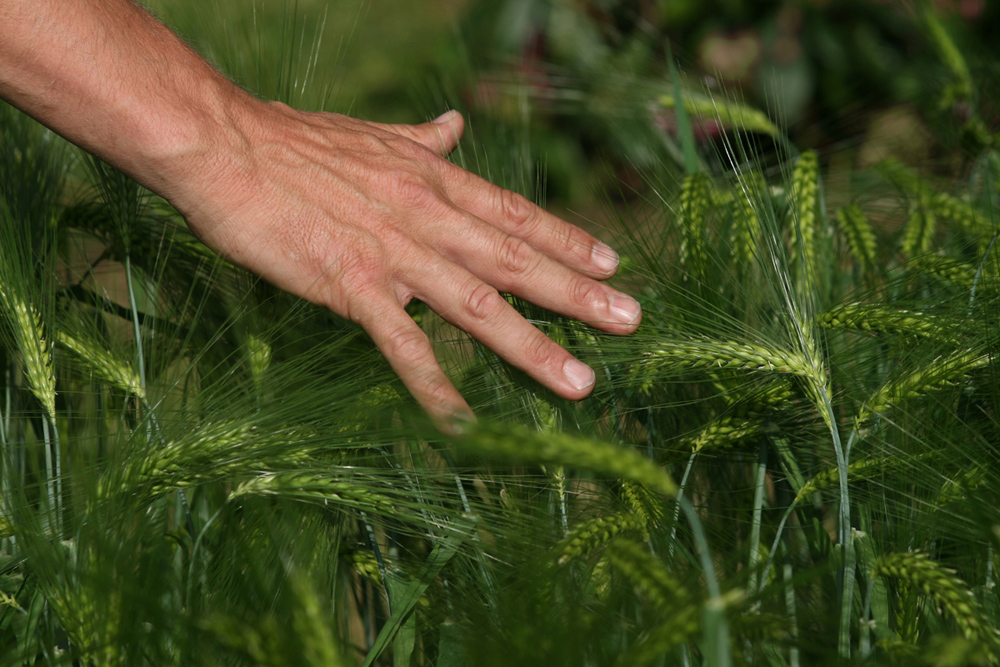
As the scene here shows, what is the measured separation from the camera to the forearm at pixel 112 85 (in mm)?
652

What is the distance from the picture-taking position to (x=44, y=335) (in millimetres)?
682

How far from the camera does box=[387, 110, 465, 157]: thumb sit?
3.05 feet

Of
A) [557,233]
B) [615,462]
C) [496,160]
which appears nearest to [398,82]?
[496,160]


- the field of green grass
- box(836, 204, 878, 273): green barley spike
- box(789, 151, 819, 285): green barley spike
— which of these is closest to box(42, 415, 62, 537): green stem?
the field of green grass

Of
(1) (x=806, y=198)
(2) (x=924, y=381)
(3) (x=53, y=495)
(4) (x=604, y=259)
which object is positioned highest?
(1) (x=806, y=198)

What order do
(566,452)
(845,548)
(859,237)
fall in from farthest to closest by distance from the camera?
(859,237) → (845,548) → (566,452)

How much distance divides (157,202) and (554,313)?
0.51 metres

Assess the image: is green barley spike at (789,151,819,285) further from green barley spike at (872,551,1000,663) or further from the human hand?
green barley spike at (872,551,1000,663)

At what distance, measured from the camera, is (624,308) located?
28.7 inches

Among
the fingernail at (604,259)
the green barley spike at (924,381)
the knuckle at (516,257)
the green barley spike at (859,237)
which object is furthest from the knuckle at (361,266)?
the green barley spike at (859,237)

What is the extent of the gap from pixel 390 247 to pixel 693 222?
31cm

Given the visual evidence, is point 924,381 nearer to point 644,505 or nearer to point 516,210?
point 644,505

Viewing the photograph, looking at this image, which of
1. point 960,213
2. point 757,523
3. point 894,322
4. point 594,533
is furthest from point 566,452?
point 960,213

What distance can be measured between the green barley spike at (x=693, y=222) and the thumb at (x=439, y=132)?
0.30 meters
